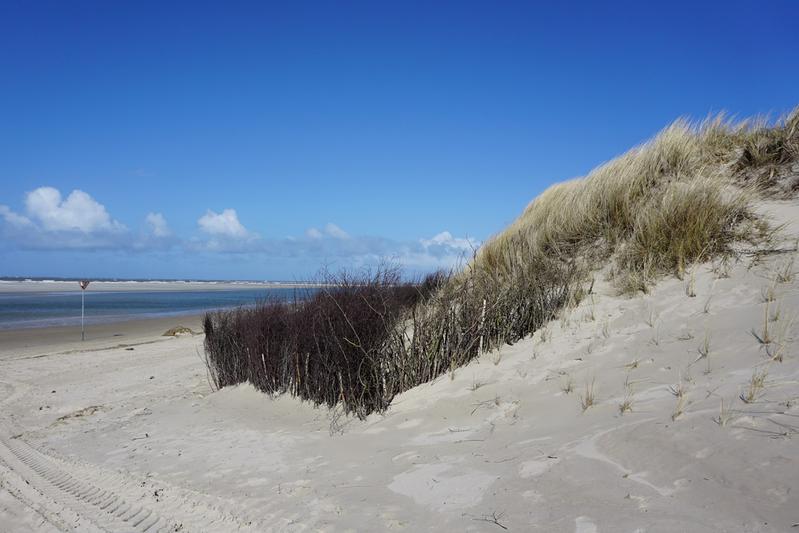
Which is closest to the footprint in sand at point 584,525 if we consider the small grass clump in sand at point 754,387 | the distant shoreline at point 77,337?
the small grass clump in sand at point 754,387

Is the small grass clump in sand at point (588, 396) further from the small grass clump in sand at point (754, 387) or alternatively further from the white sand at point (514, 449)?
the small grass clump in sand at point (754, 387)

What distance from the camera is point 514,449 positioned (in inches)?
181

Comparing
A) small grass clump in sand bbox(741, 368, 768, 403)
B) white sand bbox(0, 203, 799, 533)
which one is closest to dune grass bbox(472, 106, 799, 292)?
white sand bbox(0, 203, 799, 533)

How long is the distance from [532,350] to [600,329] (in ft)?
2.69

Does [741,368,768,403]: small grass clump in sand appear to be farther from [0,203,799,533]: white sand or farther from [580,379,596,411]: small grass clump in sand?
[580,379,596,411]: small grass clump in sand

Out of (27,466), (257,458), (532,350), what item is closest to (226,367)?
(27,466)

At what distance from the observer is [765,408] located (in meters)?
3.90

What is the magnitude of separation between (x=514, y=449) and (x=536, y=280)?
3.51 m

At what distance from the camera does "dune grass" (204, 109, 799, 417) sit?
698 cm

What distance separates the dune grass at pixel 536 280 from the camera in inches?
275

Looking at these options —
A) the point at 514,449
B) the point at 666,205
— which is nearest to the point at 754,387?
the point at 514,449

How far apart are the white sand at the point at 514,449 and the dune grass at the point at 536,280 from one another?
1.07 feet

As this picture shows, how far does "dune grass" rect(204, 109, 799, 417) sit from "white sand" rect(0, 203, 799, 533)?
33 cm

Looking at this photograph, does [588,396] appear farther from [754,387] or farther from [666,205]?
[666,205]
